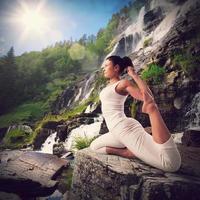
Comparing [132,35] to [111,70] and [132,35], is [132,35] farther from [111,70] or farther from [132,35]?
[111,70]

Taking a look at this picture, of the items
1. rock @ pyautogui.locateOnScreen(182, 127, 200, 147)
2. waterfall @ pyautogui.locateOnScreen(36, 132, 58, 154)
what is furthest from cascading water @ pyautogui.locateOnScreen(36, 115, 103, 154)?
rock @ pyautogui.locateOnScreen(182, 127, 200, 147)

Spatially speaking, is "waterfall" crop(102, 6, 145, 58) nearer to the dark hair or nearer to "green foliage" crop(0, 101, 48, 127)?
"green foliage" crop(0, 101, 48, 127)

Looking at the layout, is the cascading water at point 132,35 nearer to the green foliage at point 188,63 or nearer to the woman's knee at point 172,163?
the green foliage at point 188,63

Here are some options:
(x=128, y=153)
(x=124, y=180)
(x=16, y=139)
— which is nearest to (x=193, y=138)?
(x=128, y=153)

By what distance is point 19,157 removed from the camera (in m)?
3.59

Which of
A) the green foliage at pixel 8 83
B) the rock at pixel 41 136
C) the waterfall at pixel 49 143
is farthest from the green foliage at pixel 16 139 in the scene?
the green foliage at pixel 8 83

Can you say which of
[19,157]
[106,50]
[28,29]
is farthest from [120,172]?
[106,50]

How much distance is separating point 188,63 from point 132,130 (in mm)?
3682

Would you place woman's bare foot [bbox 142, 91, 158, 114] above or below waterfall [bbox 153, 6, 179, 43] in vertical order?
below

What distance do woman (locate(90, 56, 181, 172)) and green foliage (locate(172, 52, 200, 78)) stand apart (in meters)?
3.36

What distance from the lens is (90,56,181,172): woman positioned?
1.87 metres

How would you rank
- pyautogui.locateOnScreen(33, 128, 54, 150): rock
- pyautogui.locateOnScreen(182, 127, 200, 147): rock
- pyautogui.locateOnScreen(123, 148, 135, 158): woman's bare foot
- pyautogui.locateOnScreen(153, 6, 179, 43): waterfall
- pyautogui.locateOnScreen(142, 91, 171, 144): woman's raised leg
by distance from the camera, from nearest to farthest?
pyautogui.locateOnScreen(142, 91, 171, 144): woman's raised leg, pyautogui.locateOnScreen(123, 148, 135, 158): woman's bare foot, pyautogui.locateOnScreen(182, 127, 200, 147): rock, pyautogui.locateOnScreen(33, 128, 54, 150): rock, pyautogui.locateOnScreen(153, 6, 179, 43): waterfall

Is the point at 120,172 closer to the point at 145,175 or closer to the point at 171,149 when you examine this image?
the point at 145,175

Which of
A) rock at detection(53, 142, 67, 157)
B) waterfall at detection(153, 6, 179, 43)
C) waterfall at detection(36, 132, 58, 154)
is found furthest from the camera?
waterfall at detection(153, 6, 179, 43)
